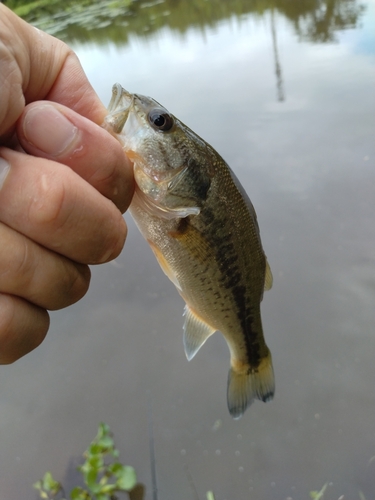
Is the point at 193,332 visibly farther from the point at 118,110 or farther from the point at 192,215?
the point at 118,110

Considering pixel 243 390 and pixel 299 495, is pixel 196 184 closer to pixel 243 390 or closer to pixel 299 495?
pixel 243 390

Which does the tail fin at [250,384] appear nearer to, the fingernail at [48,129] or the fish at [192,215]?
the fish at [192,215]

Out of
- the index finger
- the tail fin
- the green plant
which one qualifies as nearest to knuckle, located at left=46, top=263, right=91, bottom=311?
the index finger

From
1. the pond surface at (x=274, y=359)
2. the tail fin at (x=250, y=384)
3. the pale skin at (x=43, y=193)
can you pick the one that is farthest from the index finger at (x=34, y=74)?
the pond surface at (x=274, y=359)

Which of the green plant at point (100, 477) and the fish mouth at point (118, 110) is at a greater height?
the fish mouth at point (118, 110)

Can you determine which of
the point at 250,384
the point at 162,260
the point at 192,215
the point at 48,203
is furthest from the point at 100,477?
the point at 48,203

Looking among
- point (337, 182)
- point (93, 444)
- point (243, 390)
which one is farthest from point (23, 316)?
point (337, 182)
